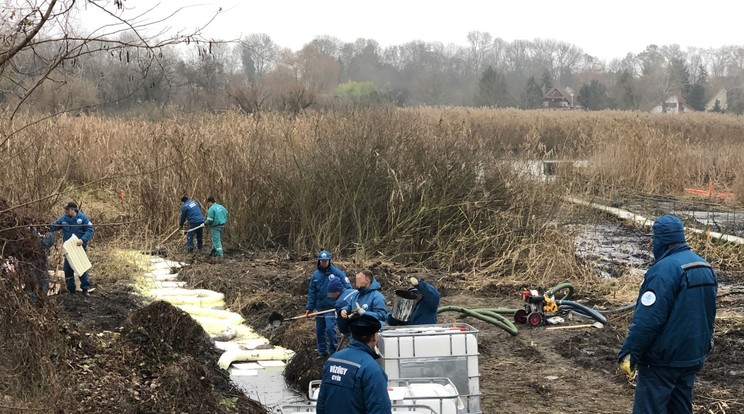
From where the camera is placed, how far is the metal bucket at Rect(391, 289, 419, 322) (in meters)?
8.43

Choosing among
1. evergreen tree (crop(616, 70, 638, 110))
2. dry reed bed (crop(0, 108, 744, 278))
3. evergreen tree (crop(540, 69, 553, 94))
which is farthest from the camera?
evergreen tree (crop(540, 69, 553, 94))

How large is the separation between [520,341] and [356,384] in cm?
667

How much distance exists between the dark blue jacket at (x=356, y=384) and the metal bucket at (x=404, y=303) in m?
3.62

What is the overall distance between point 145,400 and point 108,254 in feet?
28.8

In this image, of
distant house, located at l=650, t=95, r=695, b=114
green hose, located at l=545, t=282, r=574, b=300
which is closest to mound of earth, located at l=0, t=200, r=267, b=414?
green hose, located at l=545, t=282, r=574, b=300

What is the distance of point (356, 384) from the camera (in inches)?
185

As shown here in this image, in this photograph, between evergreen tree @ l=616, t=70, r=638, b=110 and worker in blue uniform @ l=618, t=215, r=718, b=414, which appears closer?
worker in blue uniform @ l=618, t=215, r=718, b=414

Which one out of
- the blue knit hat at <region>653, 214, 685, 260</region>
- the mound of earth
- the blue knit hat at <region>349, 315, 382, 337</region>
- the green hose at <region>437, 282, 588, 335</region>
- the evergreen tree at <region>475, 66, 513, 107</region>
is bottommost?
the green hose at <region>437, 282, 588, 335</region>

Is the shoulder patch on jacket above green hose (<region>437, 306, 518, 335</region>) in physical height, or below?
above

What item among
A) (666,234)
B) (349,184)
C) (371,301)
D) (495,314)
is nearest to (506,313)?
(495,314)

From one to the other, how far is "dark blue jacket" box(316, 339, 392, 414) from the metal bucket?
3.62 metres

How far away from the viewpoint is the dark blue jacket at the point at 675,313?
19.8ft

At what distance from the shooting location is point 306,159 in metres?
17.6

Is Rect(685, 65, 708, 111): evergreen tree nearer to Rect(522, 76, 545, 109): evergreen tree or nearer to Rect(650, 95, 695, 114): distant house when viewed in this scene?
Rect(650, 95, 695, 114): distant house
